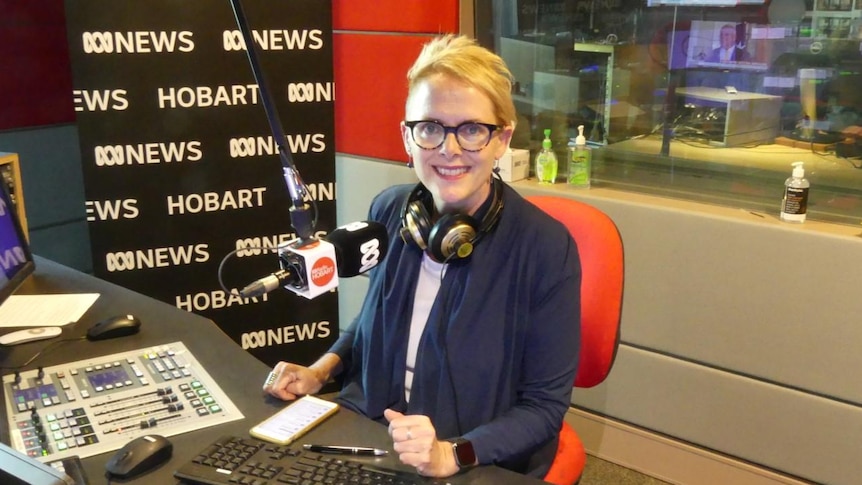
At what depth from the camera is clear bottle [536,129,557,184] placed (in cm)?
271

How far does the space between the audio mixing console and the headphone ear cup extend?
46cm

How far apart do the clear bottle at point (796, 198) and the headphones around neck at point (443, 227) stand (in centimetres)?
115

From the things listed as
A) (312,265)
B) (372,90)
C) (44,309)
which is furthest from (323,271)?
(372,90)

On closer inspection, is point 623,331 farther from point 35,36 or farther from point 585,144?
point 35,36

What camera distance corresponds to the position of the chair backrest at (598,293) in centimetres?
159

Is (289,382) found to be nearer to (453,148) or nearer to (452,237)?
(452,237)

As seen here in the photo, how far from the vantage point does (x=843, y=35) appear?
7.13 feet

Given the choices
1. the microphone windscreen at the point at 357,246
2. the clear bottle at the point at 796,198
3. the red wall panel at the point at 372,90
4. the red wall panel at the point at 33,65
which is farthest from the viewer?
the red wall panel at the point at 372,90

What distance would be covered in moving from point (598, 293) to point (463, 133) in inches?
18.1

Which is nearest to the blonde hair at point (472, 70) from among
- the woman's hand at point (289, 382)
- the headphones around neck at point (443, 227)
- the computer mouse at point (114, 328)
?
the headphones around neck at point (443, 227)

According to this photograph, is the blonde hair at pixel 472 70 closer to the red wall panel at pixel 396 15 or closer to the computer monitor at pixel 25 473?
the computer monitor at pixel 25 473

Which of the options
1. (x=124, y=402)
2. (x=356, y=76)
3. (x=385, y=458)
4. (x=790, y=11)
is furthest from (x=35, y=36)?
(x=790, y=11)

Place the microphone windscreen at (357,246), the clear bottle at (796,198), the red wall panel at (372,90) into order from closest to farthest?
the microphone windscreen at (357,246) < the clear bottle at (796,198) < the red wall panel at (372,90)

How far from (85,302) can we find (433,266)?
0.95 m
